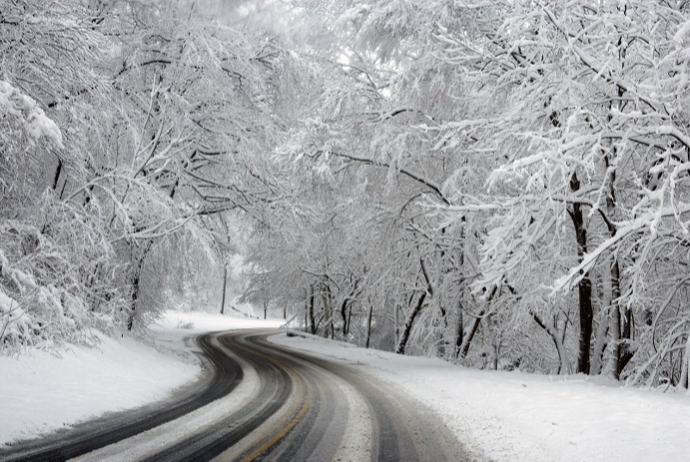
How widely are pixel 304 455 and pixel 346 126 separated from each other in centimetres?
1045

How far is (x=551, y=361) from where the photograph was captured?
20.9 metres

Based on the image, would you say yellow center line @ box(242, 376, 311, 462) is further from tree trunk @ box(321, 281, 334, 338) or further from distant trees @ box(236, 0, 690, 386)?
tree trunk @ box(321, 281, 334, 338)

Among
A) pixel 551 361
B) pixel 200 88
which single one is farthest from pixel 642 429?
pixel 551 361

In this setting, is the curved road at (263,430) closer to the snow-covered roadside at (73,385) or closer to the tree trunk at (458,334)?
the snow-covered roadside at (73,385)

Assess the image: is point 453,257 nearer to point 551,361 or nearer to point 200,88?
point 551,361

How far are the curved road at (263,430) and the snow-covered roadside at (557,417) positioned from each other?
0.67 m

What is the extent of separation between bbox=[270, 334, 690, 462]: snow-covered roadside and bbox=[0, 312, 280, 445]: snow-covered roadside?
557 cm

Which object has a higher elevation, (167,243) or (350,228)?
(350,228)

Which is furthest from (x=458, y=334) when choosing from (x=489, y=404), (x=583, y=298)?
(x=489, y=404)

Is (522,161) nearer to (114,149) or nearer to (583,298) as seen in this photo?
(583,298)

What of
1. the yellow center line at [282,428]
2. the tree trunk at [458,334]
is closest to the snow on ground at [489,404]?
the yellow center line at [282,428]

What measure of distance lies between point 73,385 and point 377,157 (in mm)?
9626

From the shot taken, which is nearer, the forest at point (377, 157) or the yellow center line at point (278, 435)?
the yellow center line at point (278, 435)

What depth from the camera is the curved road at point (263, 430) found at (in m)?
5.68
